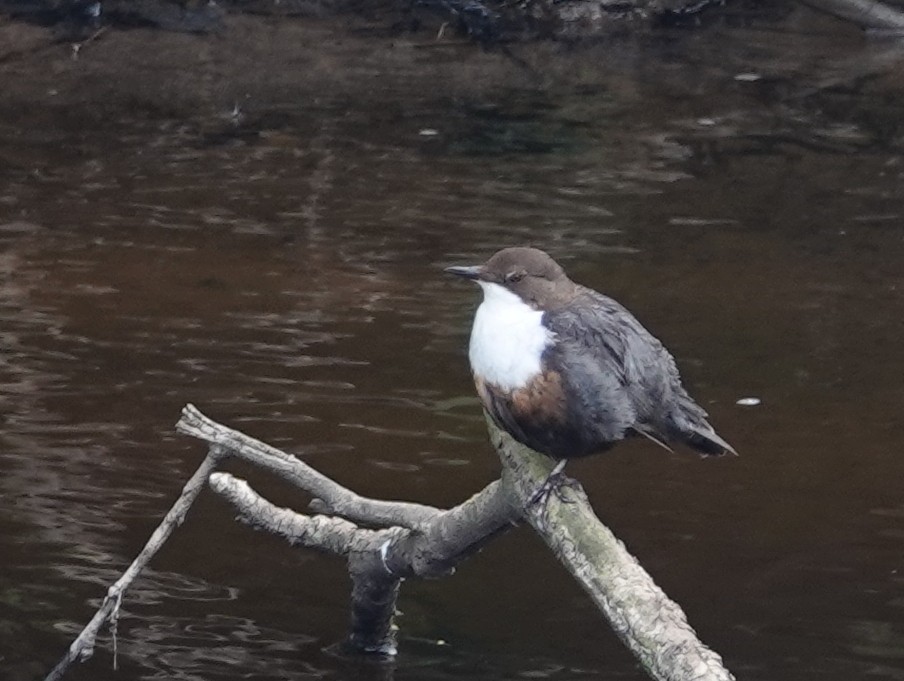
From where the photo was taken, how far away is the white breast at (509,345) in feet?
10.7

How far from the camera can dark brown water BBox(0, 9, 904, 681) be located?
4.41m

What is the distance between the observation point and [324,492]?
3561 millimetres

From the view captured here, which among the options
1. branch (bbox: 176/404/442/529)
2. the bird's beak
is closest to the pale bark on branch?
branch (bbox: 176/404/442/529)

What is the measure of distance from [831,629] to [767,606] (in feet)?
0.63

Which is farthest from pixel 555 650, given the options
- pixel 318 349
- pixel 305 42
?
pixel 305 42

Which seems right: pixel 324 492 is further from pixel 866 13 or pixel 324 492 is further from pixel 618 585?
pixel 866 13

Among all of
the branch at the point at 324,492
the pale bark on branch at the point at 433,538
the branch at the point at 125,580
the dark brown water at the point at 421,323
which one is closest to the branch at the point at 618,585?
the pale bark on branch at the point at 433,538

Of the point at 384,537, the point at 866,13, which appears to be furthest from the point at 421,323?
the point at 866,13

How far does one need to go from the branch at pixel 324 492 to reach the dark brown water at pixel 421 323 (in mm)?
750

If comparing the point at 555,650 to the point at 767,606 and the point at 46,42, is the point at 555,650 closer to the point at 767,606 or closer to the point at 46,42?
the point at 767,606

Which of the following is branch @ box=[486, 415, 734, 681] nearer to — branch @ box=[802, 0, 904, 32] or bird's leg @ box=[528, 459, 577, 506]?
bird's leg @ box=[528, 459, 577, 506]

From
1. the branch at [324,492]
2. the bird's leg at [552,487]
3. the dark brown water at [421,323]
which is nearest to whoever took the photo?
the bird's leg at [552,487]

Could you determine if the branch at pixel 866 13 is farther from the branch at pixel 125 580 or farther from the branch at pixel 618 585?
the branch at pixel 125 580

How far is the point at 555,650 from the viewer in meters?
4.25
